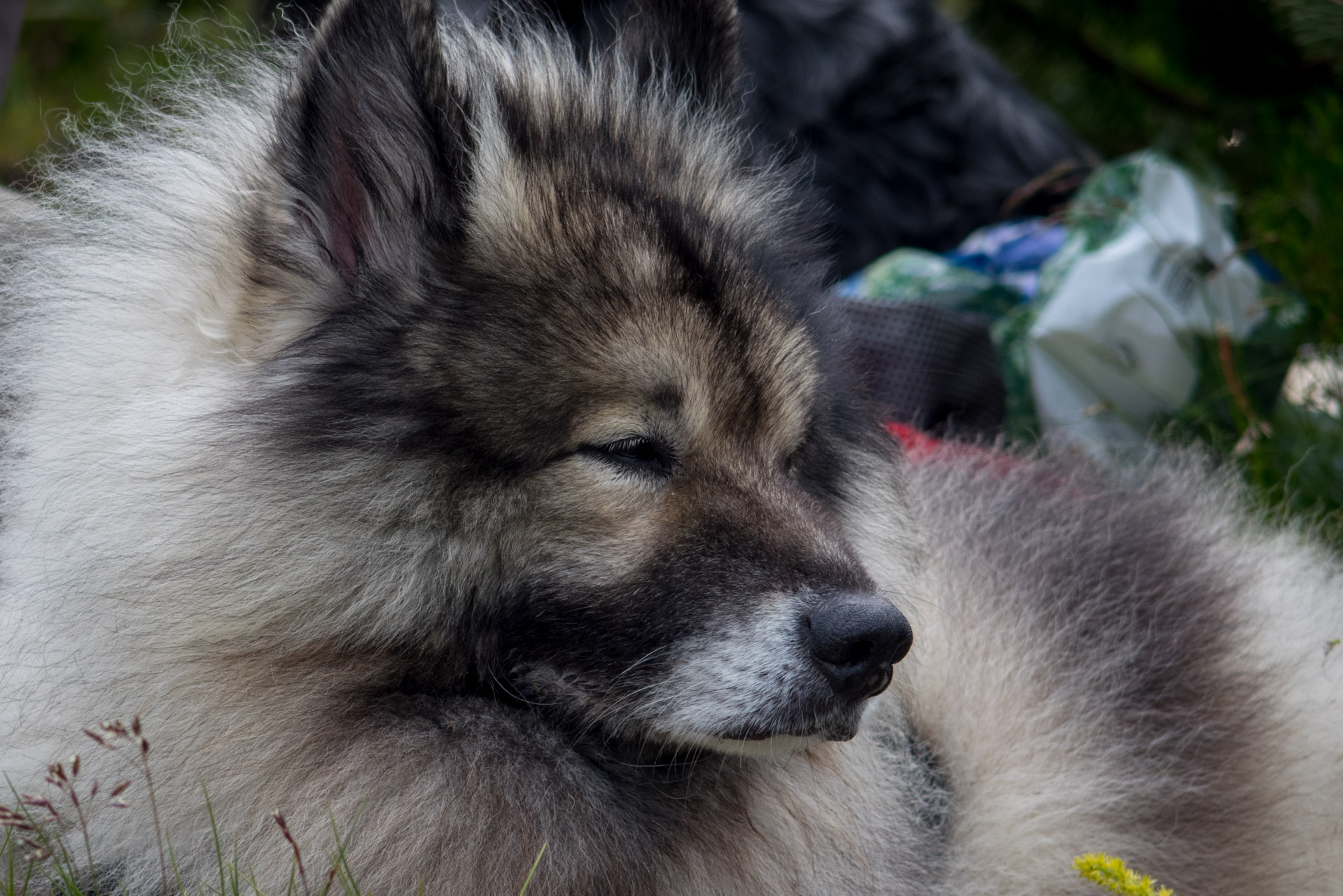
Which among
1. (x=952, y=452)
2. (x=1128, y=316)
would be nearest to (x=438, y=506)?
(x=952, y=452)

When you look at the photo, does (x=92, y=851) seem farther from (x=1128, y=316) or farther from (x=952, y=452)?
(x=1128, y=316)

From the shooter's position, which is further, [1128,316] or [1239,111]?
[1239,111]

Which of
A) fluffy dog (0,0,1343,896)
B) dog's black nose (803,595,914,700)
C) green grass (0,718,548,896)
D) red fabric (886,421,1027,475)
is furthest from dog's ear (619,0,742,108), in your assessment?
green grass (0,718,548,896)

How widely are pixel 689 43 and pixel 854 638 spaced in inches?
51.3

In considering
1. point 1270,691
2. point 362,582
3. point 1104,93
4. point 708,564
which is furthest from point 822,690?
point 1104,93

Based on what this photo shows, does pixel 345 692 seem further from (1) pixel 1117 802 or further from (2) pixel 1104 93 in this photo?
(2) pixel 1104 93

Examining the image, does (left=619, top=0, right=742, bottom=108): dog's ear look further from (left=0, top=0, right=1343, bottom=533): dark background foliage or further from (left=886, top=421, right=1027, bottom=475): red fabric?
(left=0, top=0, right=1343, bottom=533): dark background foliage

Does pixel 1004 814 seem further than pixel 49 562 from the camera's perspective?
Yes

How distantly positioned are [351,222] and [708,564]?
80 centimetres

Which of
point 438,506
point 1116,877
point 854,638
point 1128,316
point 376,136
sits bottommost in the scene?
point 1116,877

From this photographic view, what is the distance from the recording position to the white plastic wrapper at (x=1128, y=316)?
13.6ft

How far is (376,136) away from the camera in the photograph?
1952 mm

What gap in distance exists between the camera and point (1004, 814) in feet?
8.32

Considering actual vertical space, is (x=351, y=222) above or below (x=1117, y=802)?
above
